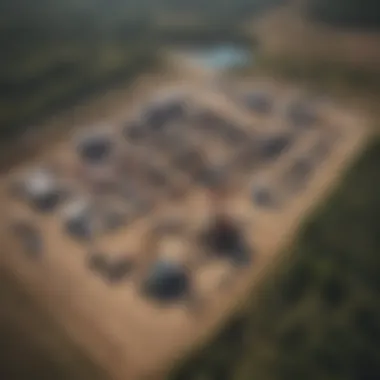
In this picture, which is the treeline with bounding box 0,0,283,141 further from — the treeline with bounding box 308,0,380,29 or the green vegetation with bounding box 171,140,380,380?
the green vegetation with bounding box 171,140,380,380

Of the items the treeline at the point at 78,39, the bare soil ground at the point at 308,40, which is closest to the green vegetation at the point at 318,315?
the bare soil ground at the point at 308,40

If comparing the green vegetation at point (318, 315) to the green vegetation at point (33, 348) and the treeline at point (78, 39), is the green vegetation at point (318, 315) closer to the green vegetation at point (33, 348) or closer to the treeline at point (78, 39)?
the green vegetation at point (33, 348)

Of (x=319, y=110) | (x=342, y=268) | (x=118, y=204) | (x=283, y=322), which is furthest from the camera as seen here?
(x=319, y=110)

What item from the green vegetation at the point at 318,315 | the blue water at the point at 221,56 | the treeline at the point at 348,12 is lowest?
the green vegetation at the point at 318,315

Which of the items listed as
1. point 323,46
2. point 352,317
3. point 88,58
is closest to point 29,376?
point 352,317

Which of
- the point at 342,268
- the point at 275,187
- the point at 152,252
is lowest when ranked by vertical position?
the point at 342,268

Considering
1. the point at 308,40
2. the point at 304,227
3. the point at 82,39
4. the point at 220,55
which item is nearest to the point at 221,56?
the point at 220,55

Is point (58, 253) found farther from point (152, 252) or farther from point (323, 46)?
point (323, 46)
